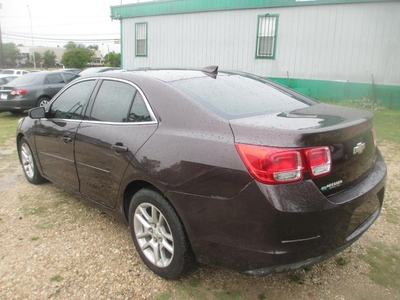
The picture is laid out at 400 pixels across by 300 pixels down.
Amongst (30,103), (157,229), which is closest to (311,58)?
(30,103)

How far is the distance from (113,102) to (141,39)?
14469 mm

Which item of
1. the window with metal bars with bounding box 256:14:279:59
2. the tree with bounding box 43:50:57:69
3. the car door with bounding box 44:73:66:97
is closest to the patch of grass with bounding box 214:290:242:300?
the car door with bounding box 44:73:66:97

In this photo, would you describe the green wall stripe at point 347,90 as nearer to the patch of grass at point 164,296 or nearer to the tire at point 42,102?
the tire at point 42,102

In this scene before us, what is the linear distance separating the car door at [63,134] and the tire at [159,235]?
1.06 m

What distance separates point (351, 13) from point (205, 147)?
1090cm

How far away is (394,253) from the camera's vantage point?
9.75 ft

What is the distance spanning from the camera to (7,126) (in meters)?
9.40

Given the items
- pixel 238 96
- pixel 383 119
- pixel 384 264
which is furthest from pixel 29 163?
pixel 383 119

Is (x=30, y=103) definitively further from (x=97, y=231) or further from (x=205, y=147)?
(x=205, y=147)

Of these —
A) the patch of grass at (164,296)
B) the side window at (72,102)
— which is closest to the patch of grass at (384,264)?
the patch of grass at (164,296)

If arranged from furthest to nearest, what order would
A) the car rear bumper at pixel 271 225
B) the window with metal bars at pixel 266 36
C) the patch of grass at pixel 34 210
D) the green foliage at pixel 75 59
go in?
the green foliage at pixel 75 59, the window with metal bars at pixel 266 36, the patch of grass at pixel 34 210, the car rear bumper at pixel 271 225

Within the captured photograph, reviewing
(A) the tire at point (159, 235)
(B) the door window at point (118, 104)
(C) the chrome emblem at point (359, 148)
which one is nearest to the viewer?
(C) the chrome emblem at point (359, 148)

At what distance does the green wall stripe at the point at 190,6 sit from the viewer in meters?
11.8

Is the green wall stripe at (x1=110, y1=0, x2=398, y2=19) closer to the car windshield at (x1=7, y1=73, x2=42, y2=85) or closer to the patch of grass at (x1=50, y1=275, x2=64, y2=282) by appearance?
the car windshield at (x1=7, y1=73, x2=42, y2=85)
